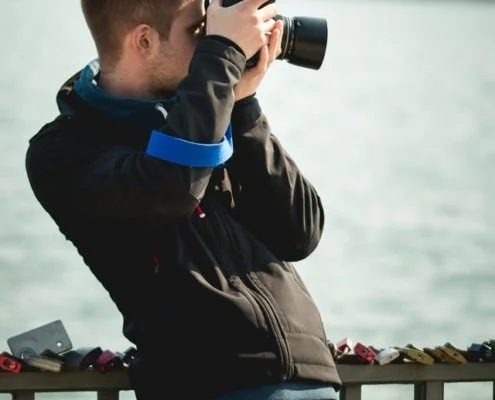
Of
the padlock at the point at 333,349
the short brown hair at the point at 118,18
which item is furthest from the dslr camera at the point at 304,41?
the padlock at the point at 333,349

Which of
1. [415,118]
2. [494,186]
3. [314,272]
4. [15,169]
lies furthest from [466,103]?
[314,272]

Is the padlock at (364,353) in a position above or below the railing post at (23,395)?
A: above

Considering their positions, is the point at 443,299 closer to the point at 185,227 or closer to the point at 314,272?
the point at 314,272

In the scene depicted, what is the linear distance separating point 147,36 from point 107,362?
22.2 inches

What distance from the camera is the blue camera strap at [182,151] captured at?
7.39 ft

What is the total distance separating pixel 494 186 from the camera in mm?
7766

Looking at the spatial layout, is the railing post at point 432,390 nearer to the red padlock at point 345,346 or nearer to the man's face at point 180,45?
the red padlock at point 345,346

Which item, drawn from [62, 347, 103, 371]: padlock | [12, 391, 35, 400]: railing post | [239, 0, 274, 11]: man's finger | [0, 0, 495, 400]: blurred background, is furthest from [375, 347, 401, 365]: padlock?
[0, 0, 495, 400]: blurred background

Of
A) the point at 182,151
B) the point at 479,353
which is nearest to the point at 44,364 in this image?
the point at 182,151

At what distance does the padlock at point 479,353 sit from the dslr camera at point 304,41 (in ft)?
2.08

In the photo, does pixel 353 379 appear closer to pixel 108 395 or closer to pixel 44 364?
pixel 108 395

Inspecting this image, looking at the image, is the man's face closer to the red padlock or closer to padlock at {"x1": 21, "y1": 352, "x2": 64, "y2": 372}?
padlock at {"x1": 21, "y1": 352, "x2": 64, "y2": 372}

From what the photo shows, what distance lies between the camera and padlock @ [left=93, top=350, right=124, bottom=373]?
2633 millimetres

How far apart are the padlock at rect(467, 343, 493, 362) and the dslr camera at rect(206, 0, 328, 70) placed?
633mm
